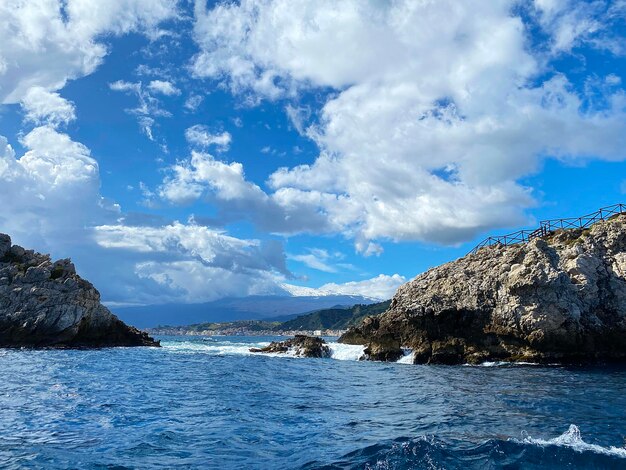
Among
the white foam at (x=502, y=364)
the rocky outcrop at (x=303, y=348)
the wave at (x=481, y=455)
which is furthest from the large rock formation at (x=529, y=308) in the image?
the wave at (x=481, y=455)

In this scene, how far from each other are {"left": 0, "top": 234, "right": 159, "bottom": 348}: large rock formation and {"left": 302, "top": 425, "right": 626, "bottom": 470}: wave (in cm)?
7395

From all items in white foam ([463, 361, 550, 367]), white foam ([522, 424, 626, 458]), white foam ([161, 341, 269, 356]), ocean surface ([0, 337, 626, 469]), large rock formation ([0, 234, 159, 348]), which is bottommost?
ocean surface ([0, 337, 626, 469])

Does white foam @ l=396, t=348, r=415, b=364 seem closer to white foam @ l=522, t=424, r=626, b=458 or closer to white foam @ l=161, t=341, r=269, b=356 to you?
white foam @ l=161, t=341, r=269, b=356

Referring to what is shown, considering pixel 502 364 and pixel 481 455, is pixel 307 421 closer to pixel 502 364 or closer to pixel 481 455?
pixel 481 455

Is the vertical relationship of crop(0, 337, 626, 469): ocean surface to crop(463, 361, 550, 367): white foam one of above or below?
below

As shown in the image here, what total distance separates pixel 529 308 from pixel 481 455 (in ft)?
134

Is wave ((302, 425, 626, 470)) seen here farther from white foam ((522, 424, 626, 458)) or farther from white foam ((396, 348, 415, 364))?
white foam ((396, 348, 415, 364))

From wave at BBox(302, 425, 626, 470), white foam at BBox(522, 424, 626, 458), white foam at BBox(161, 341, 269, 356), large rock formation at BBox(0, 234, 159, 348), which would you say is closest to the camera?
wave at BBox(302, 425, 626, 470)

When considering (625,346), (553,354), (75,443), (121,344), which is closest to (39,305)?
(121,344)

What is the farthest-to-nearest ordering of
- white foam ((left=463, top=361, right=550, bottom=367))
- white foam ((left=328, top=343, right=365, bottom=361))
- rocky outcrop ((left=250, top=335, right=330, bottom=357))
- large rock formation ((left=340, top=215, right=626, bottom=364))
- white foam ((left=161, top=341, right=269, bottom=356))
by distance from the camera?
white foam ((left=161, top=341, right=269, bottom=356))
rocky outcrop ((left=250, top=335, right=330, bottom=357))
white foam ((left=328, top=343, right=365, bottom=361))
large rock formation ((left=340, top=215, right=626, bottom=364))
white foam ((left=463, top=361, right=550, bottom=367))

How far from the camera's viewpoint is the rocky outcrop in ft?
226

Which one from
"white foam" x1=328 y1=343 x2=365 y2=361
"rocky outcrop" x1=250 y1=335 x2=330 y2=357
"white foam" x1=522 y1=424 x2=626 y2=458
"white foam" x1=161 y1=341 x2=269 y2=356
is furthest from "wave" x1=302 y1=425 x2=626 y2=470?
"white foam" x1=161 y1=341 x2=269 y2=356

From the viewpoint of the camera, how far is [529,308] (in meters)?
51.7

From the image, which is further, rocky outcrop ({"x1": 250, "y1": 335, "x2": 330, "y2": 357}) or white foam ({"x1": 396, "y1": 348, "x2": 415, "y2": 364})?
rocky outcrop ({"x1": 250, "y1": 335, "x2": 330, "y2": 357})
